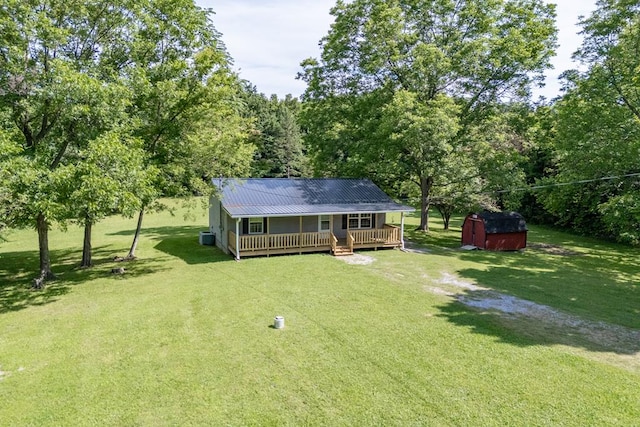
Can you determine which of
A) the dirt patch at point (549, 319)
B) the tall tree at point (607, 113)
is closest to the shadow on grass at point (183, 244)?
the dirt patch at point (549, 319)

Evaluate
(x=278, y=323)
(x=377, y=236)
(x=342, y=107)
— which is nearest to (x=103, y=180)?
(x=278, y=323)

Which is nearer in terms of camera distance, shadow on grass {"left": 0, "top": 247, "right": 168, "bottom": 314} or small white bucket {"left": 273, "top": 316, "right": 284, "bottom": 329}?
small white bucket {"left": 273, "top": 316, "right": 284, "bottom": 329}

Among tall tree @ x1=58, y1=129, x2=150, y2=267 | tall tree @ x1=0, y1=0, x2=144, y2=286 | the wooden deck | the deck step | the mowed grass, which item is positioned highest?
tall tree @ x1=0, y1=0, x2=144, y2=286

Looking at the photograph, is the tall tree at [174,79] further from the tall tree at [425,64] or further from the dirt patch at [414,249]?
the dirt patch at [414,249]

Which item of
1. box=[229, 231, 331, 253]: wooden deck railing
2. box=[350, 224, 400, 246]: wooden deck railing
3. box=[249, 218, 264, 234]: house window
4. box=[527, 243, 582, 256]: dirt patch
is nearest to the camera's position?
box=[229, 231, 331, 253]: wooden deck railing

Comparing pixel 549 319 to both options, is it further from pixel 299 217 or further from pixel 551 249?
pixel 551 249

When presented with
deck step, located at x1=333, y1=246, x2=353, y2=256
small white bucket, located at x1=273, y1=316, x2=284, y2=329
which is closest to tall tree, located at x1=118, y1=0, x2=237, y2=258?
→ deck step, located at x1=333, y1=246, x2=353, y2=256

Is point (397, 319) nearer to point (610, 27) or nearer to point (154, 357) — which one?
point (154, 357)

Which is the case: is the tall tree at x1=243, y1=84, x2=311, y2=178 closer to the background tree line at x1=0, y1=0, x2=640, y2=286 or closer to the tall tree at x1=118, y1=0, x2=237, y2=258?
the background tree line at x1=0, y1=0, x2=640, y2=286
